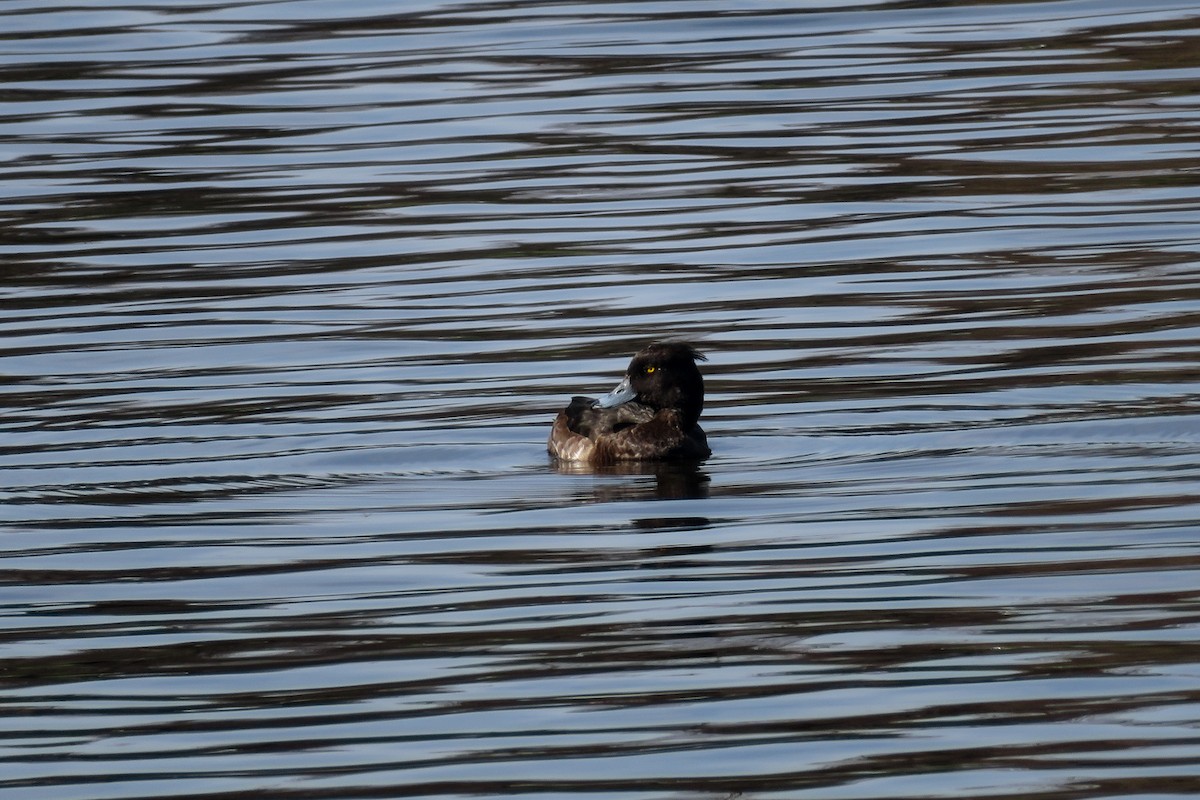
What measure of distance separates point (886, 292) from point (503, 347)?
2.35 m

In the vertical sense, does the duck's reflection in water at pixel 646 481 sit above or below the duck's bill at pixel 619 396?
below

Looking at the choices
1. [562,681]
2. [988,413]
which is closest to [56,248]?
[988,413]

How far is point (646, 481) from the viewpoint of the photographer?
1148 centimetres

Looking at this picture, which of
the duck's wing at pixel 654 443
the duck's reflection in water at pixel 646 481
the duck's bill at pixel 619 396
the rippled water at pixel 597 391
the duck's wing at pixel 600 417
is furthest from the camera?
the duck's bill at pixel 619 396

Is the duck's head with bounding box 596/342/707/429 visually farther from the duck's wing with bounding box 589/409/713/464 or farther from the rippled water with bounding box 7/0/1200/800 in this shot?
the rippled water with bounding box 7/0/1200/800

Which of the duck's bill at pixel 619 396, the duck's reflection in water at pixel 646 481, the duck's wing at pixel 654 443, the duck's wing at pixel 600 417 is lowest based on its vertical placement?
the duck's reflection in water at pixel 646 481

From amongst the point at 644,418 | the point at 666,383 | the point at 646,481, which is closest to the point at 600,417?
the point at 644,418

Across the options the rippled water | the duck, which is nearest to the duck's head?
the duck

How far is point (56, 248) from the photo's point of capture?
54.8ft

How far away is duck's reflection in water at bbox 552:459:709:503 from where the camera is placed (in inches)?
428

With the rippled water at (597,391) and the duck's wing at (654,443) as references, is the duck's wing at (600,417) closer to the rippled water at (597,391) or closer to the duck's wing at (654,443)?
the duck's wing at (654,443)

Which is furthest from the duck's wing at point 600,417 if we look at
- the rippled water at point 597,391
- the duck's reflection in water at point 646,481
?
the rippled water at point 597,391

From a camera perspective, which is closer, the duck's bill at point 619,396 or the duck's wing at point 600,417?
the duck's wing at point 600,417

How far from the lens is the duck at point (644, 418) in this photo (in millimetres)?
11695
